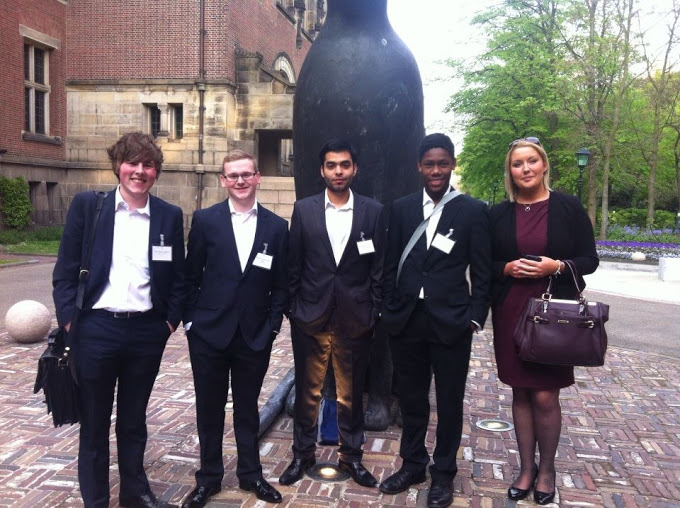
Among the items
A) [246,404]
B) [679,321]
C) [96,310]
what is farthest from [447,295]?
[679,321]

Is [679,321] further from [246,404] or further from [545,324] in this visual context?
[246,404]

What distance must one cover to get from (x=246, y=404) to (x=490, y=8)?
2860 centimetres

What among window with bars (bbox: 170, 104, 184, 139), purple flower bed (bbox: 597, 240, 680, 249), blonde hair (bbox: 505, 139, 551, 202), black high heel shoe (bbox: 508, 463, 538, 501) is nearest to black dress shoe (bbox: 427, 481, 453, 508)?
black high heel shoe (bbox: 508, 463, 538, 501)

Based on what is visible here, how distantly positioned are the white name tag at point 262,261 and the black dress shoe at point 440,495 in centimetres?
147

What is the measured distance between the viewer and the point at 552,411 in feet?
11.6

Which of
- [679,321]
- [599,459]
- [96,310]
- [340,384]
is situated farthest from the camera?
[679,321]

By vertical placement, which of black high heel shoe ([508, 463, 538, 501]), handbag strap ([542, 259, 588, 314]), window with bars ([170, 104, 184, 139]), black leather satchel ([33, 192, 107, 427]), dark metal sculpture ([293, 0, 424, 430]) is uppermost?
window with bars ([170, 104, 184, 139])

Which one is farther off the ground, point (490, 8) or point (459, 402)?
point (490, 8)

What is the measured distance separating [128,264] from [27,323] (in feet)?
16.1

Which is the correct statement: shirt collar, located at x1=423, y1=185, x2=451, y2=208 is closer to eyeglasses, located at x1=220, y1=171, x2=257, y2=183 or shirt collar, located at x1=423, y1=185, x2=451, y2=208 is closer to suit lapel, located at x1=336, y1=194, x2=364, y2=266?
suit lapel, located at x1=336, y1=194, x2=364, y2=266

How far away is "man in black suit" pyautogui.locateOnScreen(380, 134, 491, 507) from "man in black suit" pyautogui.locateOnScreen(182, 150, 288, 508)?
0.63m

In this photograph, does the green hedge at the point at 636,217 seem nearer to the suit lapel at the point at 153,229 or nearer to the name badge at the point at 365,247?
the name badge at the point at 365,247

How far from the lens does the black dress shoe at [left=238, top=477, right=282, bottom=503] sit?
3.47 meters

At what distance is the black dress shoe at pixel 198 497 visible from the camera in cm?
338
